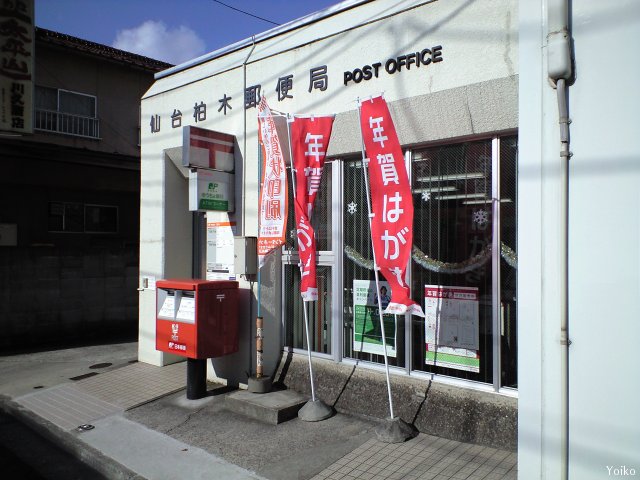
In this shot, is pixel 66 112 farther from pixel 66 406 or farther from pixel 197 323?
pixel 197 323

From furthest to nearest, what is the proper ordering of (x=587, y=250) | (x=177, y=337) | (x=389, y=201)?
(x=177, y=337) < (x=389, y=201) < (x=587, y=250)

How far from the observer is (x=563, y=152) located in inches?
139

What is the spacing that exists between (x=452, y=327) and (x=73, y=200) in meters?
11.0

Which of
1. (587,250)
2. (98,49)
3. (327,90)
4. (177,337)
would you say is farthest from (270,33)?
(98,49)

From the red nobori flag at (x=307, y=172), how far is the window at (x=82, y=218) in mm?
9293

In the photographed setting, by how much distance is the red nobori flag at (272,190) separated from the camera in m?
6.32

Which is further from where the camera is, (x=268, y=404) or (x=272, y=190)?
(x=272, y=190)

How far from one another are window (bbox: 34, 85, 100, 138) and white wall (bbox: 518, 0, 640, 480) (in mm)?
13624

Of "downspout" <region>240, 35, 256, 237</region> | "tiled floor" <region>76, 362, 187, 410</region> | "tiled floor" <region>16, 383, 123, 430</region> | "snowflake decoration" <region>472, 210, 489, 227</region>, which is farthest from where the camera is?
"downspout" <region>240, 35, 256, 237</region>

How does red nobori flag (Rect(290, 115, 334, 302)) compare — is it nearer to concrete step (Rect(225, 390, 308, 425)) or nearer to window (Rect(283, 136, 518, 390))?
window (Rect(283, 136, 518, 390))

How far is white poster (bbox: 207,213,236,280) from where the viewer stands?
773 cm

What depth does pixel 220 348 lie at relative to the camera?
699 centimetres

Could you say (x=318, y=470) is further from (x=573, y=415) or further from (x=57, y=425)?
(x=57, y=425)

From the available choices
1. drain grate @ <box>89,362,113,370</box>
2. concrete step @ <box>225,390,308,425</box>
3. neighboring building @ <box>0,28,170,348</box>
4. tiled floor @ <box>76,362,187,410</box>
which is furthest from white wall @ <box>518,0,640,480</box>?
neighboring building @ <box>0,28,170,348</box>
